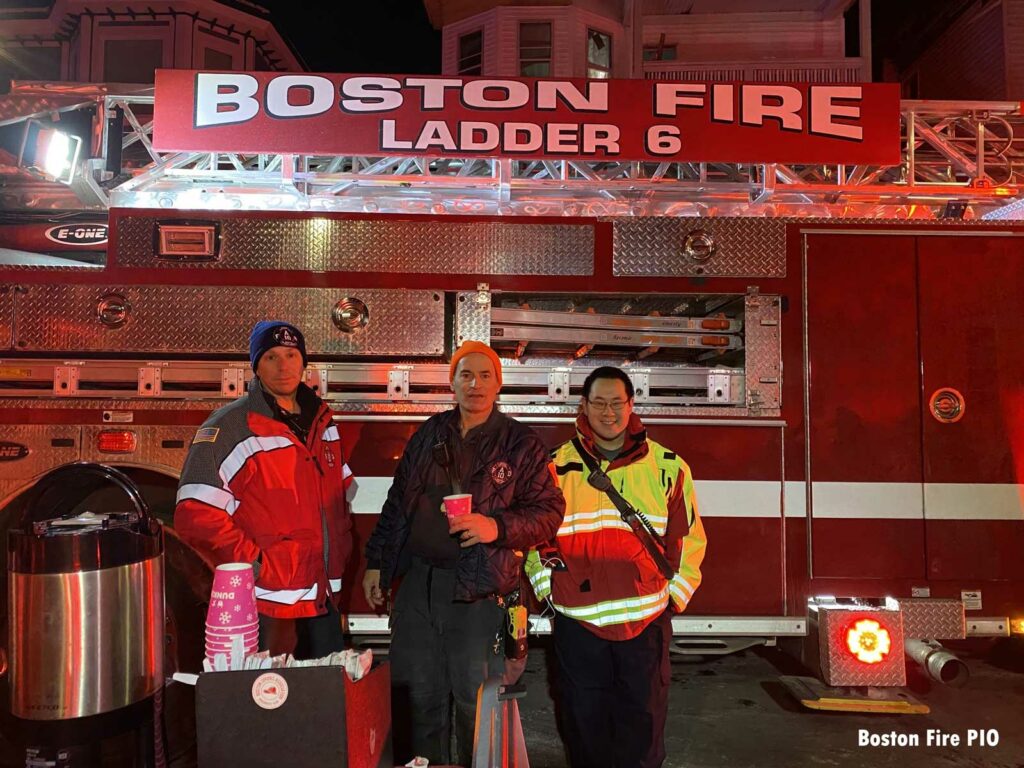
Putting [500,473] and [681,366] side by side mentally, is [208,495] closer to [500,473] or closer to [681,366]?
[500,473]

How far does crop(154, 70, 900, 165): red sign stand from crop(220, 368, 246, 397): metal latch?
159cm

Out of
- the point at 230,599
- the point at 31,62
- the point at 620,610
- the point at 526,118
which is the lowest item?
the point at 620,610

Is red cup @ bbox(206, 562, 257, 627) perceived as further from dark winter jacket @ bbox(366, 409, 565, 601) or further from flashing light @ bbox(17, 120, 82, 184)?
flashing light @ bbox(17, 120, 82, 184)

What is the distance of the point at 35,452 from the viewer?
356 cm

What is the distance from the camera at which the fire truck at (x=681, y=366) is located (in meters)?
3.63

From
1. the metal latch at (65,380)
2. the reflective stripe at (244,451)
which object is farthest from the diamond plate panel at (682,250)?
the metal latch at (65,380)

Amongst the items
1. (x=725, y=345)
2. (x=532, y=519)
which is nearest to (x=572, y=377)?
(x=725, y=345)

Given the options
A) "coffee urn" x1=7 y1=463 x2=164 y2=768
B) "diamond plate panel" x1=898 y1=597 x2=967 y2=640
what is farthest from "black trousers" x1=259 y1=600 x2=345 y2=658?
"diamond plate panel" x1=898 y1=597 x2=967 y2=640

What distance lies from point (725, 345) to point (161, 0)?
17933 millimetres

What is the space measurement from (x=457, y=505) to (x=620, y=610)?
0.87 meters

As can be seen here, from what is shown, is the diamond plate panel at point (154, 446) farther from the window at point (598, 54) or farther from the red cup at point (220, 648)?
the window at point (598, 54)

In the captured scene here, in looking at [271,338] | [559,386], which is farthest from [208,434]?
[559,386]

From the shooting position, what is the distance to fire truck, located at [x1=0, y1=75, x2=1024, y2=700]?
3.63 m

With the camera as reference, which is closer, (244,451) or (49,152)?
(244,451)
